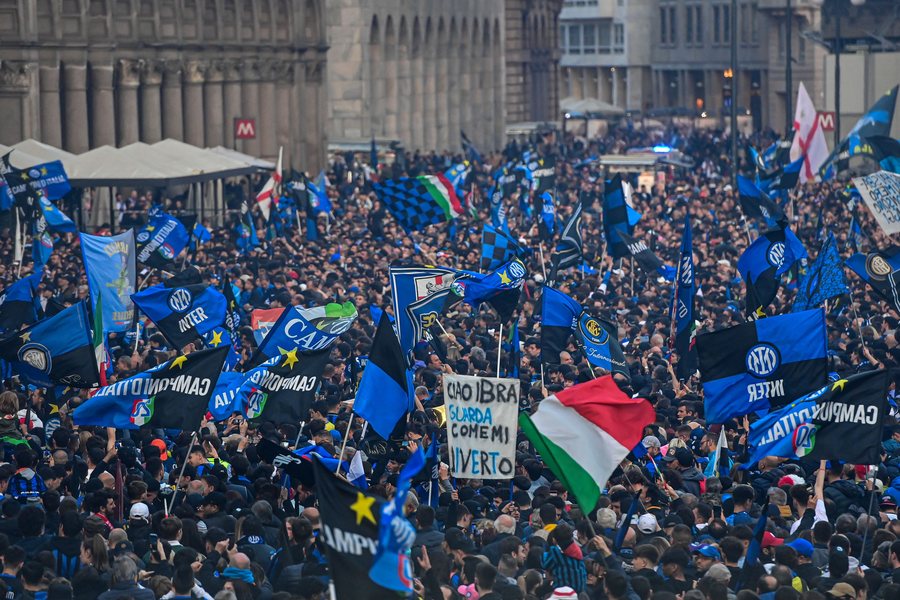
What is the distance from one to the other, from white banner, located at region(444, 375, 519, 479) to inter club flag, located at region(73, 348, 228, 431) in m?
2.18

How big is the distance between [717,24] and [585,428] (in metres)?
94.7

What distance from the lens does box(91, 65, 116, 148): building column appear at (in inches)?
1761

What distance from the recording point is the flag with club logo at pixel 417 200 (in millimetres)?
31250

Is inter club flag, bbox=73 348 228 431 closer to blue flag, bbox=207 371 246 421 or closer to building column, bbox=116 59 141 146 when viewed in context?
blue flag, bbox=207 371 246 421

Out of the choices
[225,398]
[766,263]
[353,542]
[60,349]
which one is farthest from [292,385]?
[766,263]

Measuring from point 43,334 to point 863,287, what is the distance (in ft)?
44.3

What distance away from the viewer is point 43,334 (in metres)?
16.7

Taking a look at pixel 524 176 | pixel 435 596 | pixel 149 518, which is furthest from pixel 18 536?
pixel 524 176

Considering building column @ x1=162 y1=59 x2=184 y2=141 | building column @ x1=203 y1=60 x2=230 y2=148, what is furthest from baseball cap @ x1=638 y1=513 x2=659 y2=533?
building column @ x1=203 y1=60 x2=230 y2=148

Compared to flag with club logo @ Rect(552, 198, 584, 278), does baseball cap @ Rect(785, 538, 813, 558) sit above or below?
below

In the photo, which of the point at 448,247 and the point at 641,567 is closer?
the point at 641,567

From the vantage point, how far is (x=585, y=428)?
13117 millimetres

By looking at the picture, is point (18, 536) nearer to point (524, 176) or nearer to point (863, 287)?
point (863, 287)

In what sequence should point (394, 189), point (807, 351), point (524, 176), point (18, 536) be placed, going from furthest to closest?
point (524, 176)
point (394, 189)
point (807, 351)
point (18, 536)
